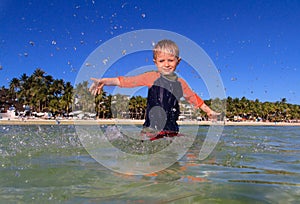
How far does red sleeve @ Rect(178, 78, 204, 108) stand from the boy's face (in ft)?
1.28

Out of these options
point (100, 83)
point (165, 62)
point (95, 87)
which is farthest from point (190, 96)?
point (95, 87)

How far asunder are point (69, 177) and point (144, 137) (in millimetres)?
3586

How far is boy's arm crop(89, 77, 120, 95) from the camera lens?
6.10 metres

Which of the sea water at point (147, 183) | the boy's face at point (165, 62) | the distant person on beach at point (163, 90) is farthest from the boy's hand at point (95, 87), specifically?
the boy's face at point (165, 62)

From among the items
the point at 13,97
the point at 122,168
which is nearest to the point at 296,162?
the point at 122,168

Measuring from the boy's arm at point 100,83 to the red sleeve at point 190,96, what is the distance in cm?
175

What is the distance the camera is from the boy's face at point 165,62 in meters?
7.24

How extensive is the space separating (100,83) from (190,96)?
2.44 metres

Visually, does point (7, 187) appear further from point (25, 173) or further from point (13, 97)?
point (13, 97)

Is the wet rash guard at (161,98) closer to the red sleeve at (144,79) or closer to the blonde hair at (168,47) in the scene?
the red sleeve at (144,79)

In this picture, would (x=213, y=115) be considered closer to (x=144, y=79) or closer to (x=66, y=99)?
(x=144, y=79)

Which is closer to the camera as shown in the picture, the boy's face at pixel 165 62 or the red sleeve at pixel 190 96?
the boy's face at pixel 165 62

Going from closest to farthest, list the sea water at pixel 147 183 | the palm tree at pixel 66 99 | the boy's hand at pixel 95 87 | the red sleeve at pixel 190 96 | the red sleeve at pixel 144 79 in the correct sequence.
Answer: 1. the sea water at pixel 147 183
2. the boy's hand at pixel 95 87
3. the red sleeve at pixel 144 79
4. the red sleeve at pixel 190 96
5. the palm tree at pixel 66 99

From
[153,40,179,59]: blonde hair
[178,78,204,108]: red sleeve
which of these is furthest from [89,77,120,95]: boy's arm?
[178,78,204,108]: red sleeve
